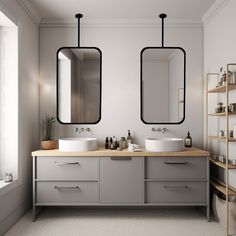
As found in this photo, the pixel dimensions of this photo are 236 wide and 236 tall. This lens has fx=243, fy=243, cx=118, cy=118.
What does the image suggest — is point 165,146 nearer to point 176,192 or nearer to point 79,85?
point 176,192

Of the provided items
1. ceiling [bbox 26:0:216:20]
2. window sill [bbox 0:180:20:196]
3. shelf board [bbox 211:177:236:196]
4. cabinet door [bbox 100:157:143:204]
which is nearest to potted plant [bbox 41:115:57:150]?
window sill [bbox 0:180:20:196]

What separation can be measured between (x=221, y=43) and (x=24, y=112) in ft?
7.57

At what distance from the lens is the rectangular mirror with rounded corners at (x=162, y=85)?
125 inches

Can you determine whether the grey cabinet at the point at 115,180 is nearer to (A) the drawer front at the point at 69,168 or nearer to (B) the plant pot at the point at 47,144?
(A) the drawer front at the point at 69,168

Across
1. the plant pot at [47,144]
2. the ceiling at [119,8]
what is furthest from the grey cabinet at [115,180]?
the ceiling at [119,8]

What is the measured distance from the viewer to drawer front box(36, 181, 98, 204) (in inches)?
104

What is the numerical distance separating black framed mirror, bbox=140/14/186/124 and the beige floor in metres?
1.14

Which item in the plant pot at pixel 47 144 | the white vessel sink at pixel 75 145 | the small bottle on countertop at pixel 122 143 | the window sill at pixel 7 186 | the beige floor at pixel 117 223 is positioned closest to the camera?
the window sill at pixel 7 186

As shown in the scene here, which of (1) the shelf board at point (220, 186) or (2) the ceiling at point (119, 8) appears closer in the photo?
(1) the shelf board at point (220, 186)

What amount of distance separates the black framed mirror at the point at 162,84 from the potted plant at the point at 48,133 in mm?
1168

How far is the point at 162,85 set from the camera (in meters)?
3.19

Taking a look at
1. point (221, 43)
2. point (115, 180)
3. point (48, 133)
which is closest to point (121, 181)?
point (115, 180)

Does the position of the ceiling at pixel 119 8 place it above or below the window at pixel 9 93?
above

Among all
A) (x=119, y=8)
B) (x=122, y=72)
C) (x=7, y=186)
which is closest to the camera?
(x=7, y=186)
